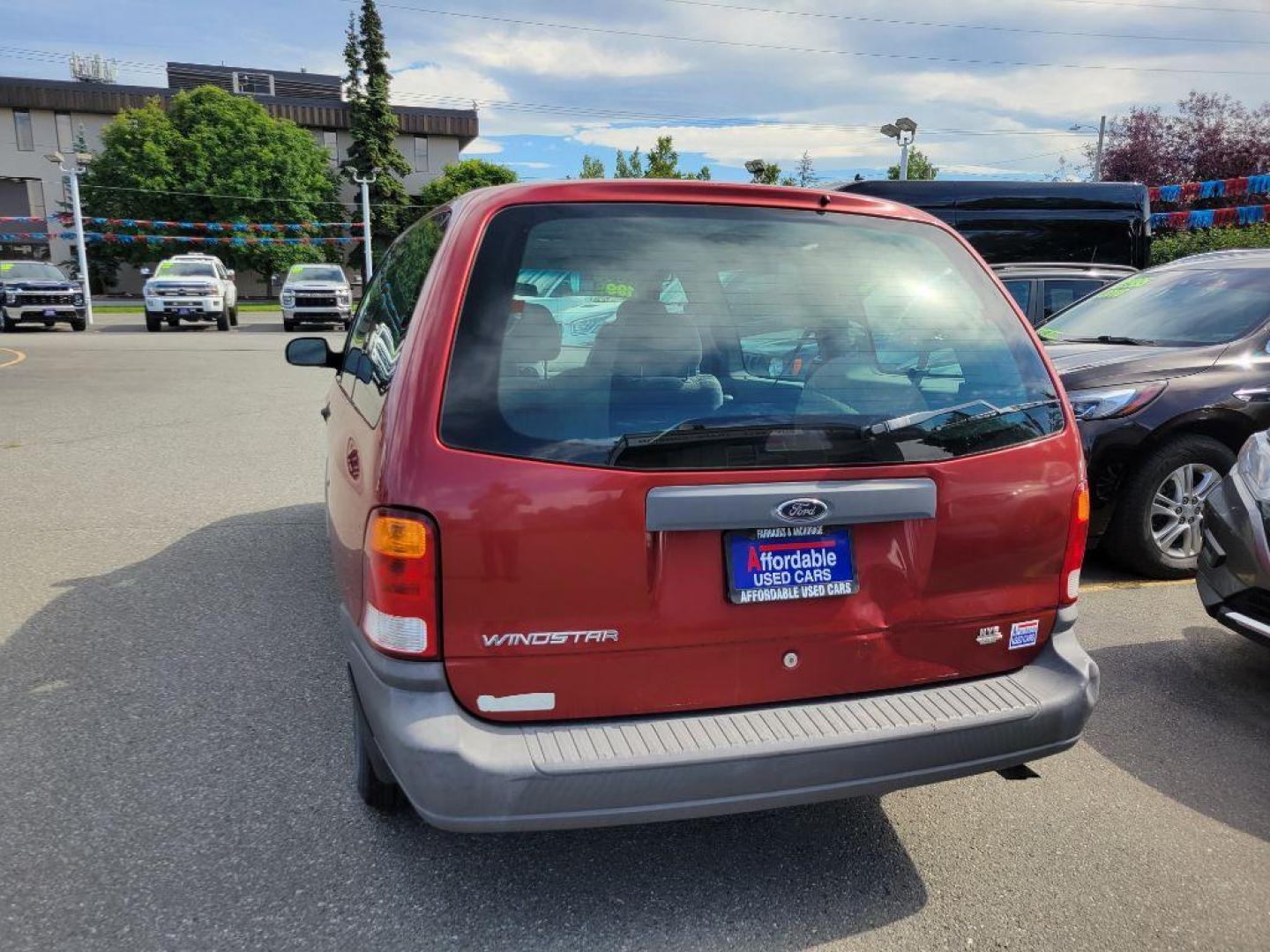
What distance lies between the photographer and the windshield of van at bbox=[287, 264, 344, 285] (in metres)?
25.5

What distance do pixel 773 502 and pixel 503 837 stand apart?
136cm

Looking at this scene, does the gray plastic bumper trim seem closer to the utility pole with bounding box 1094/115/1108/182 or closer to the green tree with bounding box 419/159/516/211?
the utility pole with bounding box 1094/115/1108/182

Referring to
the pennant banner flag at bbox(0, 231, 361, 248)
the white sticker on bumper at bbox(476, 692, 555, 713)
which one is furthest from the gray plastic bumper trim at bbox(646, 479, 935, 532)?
the pennant banner flag at bbox(0, 231, 361, 248)

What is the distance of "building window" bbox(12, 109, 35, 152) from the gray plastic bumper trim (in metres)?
65.5

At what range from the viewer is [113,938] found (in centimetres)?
225

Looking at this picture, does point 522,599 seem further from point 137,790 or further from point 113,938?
point 137,790

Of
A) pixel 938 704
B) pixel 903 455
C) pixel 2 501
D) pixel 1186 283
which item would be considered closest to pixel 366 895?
pixel 938 704

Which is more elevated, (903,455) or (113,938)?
(903,455)

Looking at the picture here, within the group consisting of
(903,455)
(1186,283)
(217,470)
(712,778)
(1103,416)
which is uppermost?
(1186,283)

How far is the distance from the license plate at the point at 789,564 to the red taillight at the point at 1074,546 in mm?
702

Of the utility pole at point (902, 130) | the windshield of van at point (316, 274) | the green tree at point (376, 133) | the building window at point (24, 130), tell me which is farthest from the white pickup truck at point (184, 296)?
the building window at point (24, 130)

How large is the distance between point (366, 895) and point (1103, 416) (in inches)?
173

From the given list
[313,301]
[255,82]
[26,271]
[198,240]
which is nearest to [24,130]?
[198,240]

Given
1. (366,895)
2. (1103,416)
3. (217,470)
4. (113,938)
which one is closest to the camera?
(113,938)
